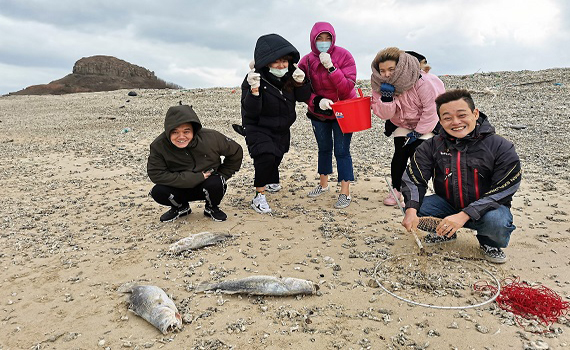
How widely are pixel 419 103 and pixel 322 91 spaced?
1186mm

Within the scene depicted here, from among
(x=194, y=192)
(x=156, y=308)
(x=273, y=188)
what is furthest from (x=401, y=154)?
(x=156, y=308)

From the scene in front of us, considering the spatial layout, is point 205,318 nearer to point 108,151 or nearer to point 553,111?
point 108,151

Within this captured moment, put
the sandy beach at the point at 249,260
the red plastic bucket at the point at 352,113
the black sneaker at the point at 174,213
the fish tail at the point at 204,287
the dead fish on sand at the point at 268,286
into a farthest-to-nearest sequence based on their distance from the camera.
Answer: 1. the black sneaker at the point at 174,213
2. the red plastic bucket at the point at 352,113
3. the fish tail at the point at 204,287
4. the dead fish on sand at the point at 268,286
5. the sandy beach at the point at 249,260

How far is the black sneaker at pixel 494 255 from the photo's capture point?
3920mm

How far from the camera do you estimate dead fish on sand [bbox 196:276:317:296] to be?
3.32 m

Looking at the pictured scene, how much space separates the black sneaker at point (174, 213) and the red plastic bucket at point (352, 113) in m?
2.18

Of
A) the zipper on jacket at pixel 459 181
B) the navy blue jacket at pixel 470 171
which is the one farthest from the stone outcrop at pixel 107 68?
the zipper on jacket at pixel 459 181

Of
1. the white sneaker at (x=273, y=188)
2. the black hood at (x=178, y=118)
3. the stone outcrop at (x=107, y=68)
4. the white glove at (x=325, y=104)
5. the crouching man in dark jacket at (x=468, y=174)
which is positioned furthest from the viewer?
the stone outcrop at (x=107, y=68)

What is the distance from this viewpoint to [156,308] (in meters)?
3.11

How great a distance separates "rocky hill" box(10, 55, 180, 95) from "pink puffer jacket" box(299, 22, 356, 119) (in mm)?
25457

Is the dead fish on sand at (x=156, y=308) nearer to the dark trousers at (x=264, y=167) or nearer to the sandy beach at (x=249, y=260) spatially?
the sandy beach at (x=249, y=260)

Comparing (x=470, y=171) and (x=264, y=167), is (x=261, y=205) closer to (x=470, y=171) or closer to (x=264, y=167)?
(x=264, y=167)

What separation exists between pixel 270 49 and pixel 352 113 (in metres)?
1.18

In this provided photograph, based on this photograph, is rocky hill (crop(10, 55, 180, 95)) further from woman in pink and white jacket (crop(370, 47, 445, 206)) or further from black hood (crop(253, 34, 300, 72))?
woman in pink and white jacket (crop(370, 47, 445, 206))
